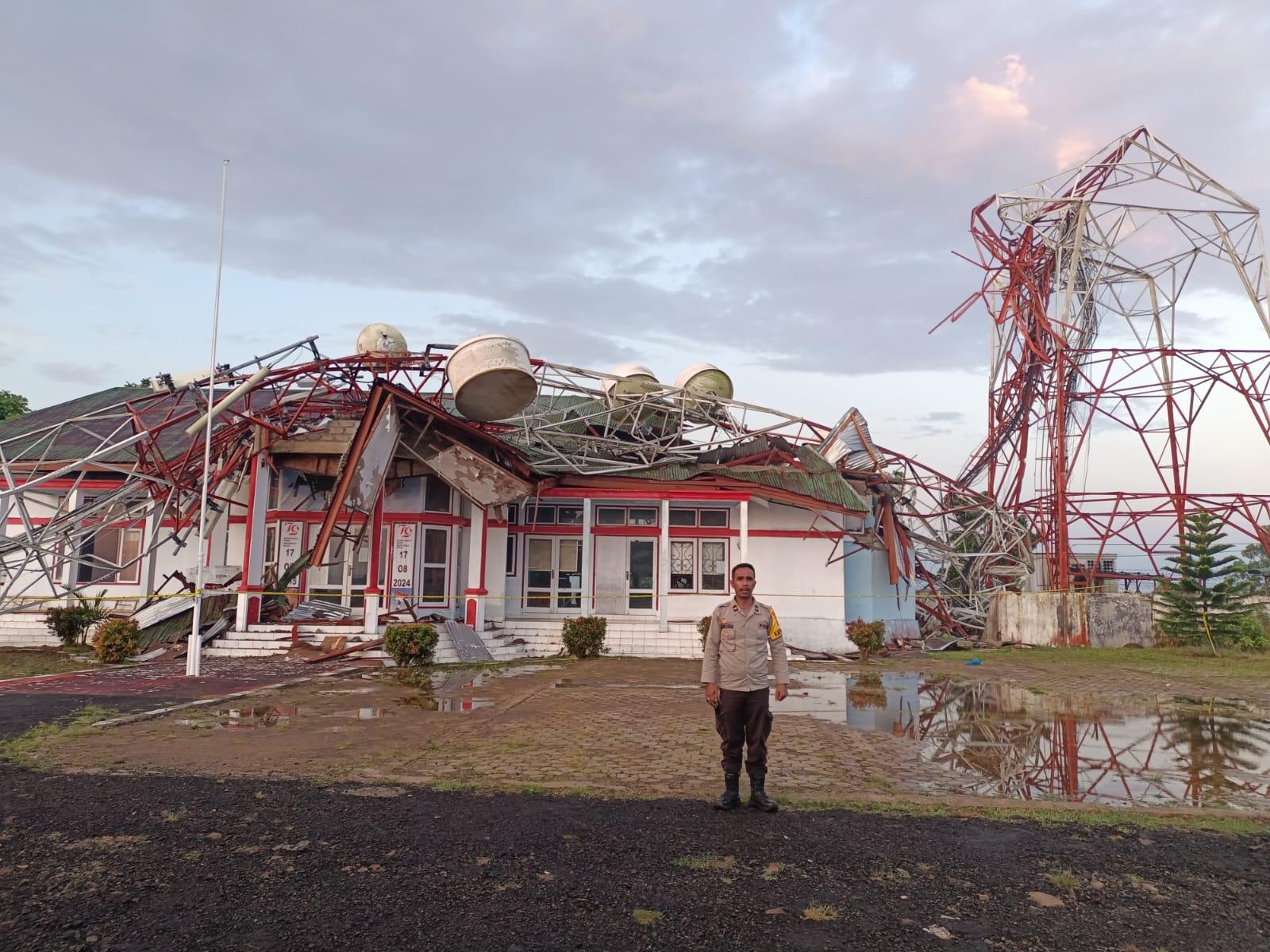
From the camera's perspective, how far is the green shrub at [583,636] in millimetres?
20719

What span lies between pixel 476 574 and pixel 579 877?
1622cm

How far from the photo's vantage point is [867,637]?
69.4ft

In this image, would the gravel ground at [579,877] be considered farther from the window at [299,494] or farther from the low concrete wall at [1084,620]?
the low concrete wall at [1084,620]

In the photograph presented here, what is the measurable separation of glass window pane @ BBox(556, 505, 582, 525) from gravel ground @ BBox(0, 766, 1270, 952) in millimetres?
18250

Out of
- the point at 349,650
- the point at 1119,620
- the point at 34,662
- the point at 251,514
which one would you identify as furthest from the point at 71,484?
the point at 1119,620

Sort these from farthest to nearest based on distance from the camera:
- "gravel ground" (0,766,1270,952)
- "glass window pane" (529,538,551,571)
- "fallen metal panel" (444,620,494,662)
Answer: "glass window pane" (529,538,551,571), "fallen metal panel" (444,620,494,662), "gravel ground" (0,766,1270,952)

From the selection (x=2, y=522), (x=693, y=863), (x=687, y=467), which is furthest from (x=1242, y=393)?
(x=2, y=522)

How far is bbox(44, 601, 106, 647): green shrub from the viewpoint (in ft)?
65.8

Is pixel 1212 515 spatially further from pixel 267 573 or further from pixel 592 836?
pixel 267 573

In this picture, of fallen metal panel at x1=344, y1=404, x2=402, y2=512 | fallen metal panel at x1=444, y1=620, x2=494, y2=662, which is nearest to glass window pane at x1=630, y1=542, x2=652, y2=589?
fallen metal panel at x1=444, y1=620, x2=494, y2=662

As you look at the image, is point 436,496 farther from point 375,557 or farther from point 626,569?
point 626,569

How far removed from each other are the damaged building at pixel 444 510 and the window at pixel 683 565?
52 millimetres

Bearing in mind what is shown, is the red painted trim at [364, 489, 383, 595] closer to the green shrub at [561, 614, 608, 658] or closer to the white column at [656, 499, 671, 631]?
the green shrub at [561, 614, 608, 658]

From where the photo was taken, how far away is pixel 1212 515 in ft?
75.4
